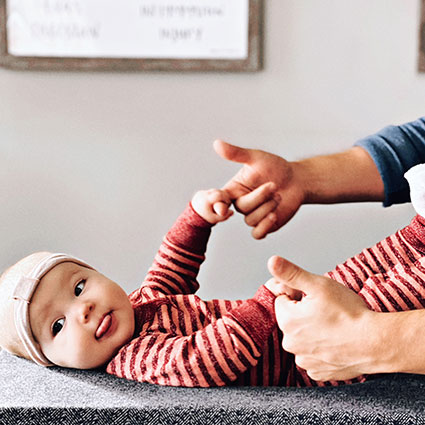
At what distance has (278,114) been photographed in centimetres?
196

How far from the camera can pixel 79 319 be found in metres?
0.95

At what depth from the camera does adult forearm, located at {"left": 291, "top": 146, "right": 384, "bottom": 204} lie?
1295 mm

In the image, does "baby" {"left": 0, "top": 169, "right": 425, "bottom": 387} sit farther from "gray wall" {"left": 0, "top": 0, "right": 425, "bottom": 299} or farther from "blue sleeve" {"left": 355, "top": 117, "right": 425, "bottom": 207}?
"gray wall" {"left": 0, "top": 0, "right": 425, "bottom": 299}

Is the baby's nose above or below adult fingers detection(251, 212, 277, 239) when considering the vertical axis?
below

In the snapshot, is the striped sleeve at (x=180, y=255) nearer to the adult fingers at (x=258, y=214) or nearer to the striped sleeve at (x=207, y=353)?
the adult fingers at (x=258, y=214)

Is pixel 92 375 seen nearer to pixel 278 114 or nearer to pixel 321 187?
pixel 321 187

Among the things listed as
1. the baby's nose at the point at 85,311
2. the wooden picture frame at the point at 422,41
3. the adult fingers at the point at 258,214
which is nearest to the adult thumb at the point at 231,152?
the adult fingers at the point at 258,214

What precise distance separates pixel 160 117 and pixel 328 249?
2.63 feet

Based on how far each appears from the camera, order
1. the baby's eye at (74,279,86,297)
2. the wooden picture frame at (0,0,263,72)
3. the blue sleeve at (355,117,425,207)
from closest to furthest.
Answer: the baby's eye at (74,279,86,297), the blue sleeve at (355,117,425,207), the wooden picture frame at (0,0,263,72)

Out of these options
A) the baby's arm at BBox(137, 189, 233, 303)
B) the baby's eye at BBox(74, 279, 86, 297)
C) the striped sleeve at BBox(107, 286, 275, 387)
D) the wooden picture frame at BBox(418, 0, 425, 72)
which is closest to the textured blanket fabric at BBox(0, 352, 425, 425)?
the striped sleeve at BBox(107, 286, 275, 387)

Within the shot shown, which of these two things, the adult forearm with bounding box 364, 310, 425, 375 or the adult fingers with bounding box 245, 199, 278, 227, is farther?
the adult fingers with bounding box 245, 199, 278, 227

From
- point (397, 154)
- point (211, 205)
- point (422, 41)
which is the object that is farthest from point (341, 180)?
point (422, 41)

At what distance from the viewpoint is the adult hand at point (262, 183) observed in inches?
48.0

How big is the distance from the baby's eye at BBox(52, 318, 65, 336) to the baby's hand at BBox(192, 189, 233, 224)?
359 mm
